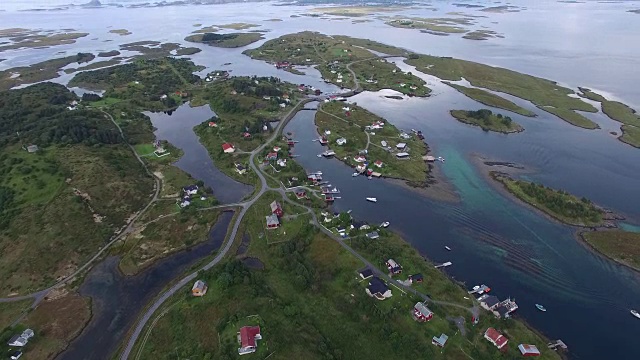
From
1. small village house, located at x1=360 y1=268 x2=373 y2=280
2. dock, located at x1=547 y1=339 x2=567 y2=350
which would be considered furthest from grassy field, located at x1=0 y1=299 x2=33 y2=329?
dock, located at x1=547 y1=339 x2=567 y2=350

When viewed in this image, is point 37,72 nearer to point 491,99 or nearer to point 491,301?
point 491,99

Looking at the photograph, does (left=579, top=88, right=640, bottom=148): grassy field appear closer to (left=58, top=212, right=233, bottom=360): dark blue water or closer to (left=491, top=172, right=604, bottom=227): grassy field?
(left=491, top=172, right=604, bottom=227): grassy field

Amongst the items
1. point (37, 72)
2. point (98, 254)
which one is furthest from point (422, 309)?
point (37, 72)

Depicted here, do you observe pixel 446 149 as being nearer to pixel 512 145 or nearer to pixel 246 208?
pixel 512 145

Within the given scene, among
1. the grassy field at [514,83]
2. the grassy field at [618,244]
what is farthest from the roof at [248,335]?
the grassy field at [514,83]

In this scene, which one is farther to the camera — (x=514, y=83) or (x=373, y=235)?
(x=514, y=83)

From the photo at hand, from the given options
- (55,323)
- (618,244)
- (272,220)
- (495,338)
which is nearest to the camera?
Result: (495,338)

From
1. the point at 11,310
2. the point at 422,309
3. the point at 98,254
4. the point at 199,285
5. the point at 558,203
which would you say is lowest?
the point at 11,310
